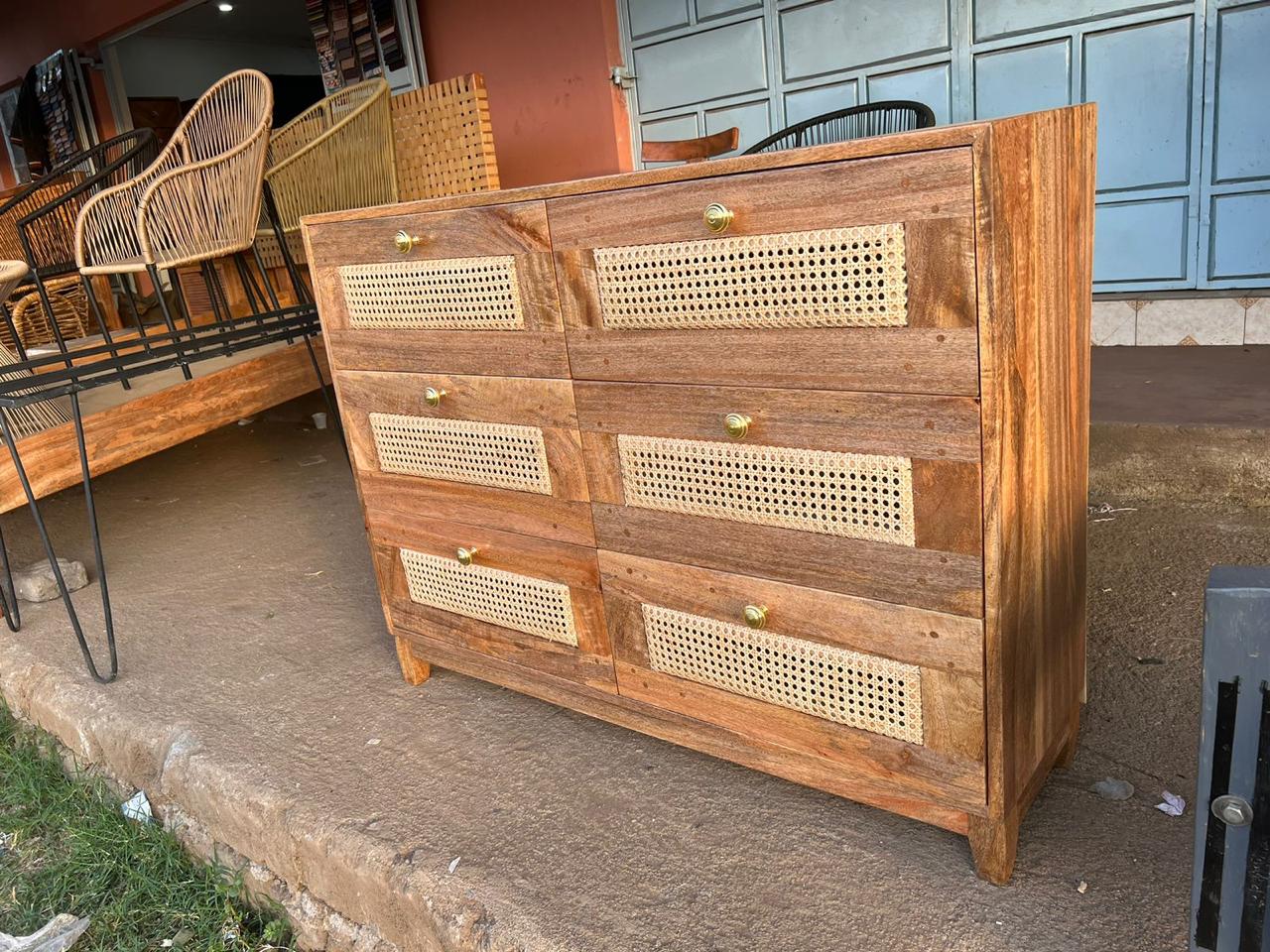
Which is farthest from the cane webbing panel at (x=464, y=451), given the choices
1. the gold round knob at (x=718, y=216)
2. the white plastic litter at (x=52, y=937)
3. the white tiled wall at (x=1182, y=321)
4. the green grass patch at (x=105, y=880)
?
the white tiled wall at (x=1182, y=321)

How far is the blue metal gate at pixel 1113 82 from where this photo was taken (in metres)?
3.52

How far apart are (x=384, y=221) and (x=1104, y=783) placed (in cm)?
169

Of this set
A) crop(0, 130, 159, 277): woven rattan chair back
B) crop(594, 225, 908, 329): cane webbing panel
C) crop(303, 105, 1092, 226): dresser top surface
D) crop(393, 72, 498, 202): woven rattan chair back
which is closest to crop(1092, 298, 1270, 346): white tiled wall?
crop(393, 72, 498, 202): woven rattan chair back

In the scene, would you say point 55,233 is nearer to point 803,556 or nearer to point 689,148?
point 689,148

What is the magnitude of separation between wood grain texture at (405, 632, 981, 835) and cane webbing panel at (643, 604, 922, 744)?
0.31 ft

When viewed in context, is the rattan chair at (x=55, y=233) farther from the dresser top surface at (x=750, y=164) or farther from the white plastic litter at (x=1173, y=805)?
the white plastic litter at (x=1173, y=805)

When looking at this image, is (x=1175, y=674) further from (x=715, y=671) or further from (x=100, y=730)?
(x=100, y=730)

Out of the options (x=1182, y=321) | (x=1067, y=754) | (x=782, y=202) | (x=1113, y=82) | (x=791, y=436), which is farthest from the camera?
(x=1182, y=321)

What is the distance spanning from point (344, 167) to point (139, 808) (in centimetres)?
261

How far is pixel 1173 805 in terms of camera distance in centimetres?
155

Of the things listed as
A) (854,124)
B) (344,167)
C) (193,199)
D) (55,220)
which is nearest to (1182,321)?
(854,124)

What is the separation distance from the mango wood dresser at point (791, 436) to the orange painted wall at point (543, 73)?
317 cm

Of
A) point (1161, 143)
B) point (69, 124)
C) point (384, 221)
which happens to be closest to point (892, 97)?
point (1161, 143)

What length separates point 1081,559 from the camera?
1.65 m
